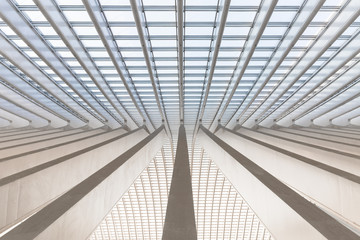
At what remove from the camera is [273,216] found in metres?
7.43

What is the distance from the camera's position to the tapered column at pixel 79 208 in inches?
212

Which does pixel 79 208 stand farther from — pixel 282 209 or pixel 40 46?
pixel 40 46

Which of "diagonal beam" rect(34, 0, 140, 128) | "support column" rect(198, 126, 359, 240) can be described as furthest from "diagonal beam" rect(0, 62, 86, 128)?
"support column" rect(198, 126, 359, 240)

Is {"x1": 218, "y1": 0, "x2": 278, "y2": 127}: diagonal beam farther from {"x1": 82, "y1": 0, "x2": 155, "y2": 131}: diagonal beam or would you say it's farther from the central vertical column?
the central vertical column

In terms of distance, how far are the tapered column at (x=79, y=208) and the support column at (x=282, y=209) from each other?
4.20 m

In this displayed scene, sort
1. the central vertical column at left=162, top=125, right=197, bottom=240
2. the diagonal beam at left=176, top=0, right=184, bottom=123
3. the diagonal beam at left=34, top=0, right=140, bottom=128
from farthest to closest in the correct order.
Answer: the diagonal beam at left=34, top=0, right=140, bottom=128 → the diagonal beam at left=176, top=0, right=184, bottom=123 → the central vertical column at left=162, top=125, right=197, bottom=240

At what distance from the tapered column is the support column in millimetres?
4197

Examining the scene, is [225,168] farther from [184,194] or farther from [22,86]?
[22,86]

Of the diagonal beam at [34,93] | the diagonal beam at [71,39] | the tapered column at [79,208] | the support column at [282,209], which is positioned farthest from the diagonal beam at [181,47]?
the diagonal beam at [34,93]

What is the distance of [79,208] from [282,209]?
176 inches

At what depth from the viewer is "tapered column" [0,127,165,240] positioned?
5382 mm

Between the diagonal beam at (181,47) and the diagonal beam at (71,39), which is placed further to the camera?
the diagonal beam at (71,39)

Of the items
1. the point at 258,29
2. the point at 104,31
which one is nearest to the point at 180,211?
the point at 258,29

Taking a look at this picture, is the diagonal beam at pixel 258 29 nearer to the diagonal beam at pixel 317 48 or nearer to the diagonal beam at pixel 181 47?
the diagonal beam at pixel 317 48
